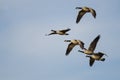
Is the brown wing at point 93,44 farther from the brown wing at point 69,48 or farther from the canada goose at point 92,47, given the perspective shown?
the brown wing at point 69,48

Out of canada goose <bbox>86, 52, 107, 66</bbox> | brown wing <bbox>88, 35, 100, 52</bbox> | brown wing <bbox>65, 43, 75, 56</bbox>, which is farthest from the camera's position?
brown wing <bbox>65, 43, 75, 56</bbox>

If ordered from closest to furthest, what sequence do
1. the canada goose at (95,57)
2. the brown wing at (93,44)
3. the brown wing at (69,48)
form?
the canada goose at (95,57) → the brown wing at (93,44) → the brown wing at (69,48)

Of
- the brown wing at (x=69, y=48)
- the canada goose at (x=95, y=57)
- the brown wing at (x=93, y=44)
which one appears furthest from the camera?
the brown wing at (x=69, y=48)

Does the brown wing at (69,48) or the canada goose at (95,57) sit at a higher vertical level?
the brown wing at (69,48)

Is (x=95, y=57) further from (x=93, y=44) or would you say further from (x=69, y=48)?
(x=69, y=48)

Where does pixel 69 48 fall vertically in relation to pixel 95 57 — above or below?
above

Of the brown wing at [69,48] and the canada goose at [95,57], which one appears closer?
the canada goose at [95,57]

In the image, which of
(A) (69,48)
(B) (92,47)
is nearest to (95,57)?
(B) (92,47)

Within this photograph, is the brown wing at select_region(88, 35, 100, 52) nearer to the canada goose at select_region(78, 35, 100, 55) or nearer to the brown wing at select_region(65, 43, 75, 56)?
the canada goose at select_region(78, 35, 100, 55)

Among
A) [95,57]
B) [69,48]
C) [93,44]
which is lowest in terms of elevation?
[95,57]

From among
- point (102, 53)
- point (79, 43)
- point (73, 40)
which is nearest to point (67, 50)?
point (73, 40)

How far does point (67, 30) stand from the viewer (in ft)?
153

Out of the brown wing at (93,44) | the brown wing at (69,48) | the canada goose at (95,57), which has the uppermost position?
the brown wing at (69,48)

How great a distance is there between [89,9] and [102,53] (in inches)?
317
